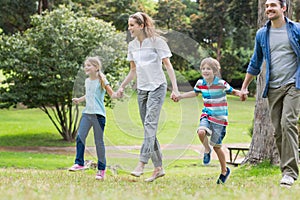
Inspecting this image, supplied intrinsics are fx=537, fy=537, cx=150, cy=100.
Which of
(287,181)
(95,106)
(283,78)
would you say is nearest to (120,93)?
(95,106)

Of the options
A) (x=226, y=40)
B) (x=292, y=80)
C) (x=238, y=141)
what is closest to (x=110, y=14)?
(x=238, y=141)

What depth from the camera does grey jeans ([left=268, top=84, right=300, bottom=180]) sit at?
20.3 ft

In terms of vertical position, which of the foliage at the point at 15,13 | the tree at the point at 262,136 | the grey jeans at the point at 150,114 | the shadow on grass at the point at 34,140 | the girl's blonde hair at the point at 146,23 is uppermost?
the foliage at the point at 15,13

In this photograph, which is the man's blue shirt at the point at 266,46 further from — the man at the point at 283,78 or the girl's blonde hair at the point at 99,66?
the girl's blonde hair at the point at 99,66

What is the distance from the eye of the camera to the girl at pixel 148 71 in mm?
6914

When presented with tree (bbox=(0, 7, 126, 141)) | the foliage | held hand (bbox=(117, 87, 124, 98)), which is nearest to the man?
held hand (bbox=(117, 87, 124, 98))

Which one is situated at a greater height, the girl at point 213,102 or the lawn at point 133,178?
the girl at point 213,102

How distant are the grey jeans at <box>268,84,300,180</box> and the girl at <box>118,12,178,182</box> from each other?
4.54 ft

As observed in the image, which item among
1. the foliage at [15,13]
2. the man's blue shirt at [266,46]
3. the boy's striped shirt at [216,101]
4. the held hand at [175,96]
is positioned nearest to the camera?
the man's blue shirt at [266,46]

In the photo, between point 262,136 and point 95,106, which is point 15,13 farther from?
point 95,106

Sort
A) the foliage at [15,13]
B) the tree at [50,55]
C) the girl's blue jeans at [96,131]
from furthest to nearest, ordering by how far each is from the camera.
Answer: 1. the foliage at [15,13]
2. the tree at [50,55]
3. the girl's blue jeans at [96,131]

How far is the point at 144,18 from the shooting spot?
7008 millimetres

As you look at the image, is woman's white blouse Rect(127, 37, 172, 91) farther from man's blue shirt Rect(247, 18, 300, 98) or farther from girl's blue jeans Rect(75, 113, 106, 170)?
man's blue shirt Rect(247, 18, 300, 98)

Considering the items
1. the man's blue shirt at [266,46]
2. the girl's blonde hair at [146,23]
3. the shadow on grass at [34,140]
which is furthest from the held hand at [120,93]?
the shadow on grass at [34,140]
